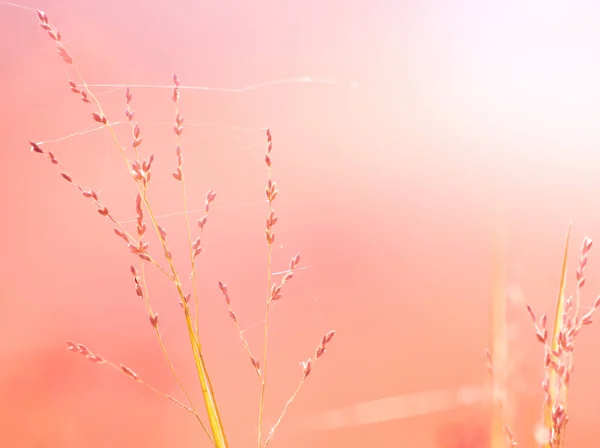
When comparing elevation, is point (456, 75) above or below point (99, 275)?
above

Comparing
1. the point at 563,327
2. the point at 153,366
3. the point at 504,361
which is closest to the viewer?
the point at 563,327

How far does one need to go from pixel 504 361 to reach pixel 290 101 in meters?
0.63

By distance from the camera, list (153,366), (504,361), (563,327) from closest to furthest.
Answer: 1. (563,327)
2. (504,361)
3. (153,366)

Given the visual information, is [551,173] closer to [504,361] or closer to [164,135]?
[504,361]

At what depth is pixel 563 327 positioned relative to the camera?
19.0 inches

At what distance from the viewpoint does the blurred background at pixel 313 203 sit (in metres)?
0.97

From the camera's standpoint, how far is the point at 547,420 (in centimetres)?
52

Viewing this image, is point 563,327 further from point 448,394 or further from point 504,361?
point 448,394

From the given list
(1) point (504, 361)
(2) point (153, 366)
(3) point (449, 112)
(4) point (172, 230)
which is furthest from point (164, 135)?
(1) point (504, 361)

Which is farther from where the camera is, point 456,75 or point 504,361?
point 456,75

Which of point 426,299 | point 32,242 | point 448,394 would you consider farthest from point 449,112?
point 32,242

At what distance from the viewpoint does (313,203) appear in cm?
104

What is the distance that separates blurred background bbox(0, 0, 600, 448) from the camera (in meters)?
0.97

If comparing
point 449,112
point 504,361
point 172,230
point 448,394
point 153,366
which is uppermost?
point 449,112
